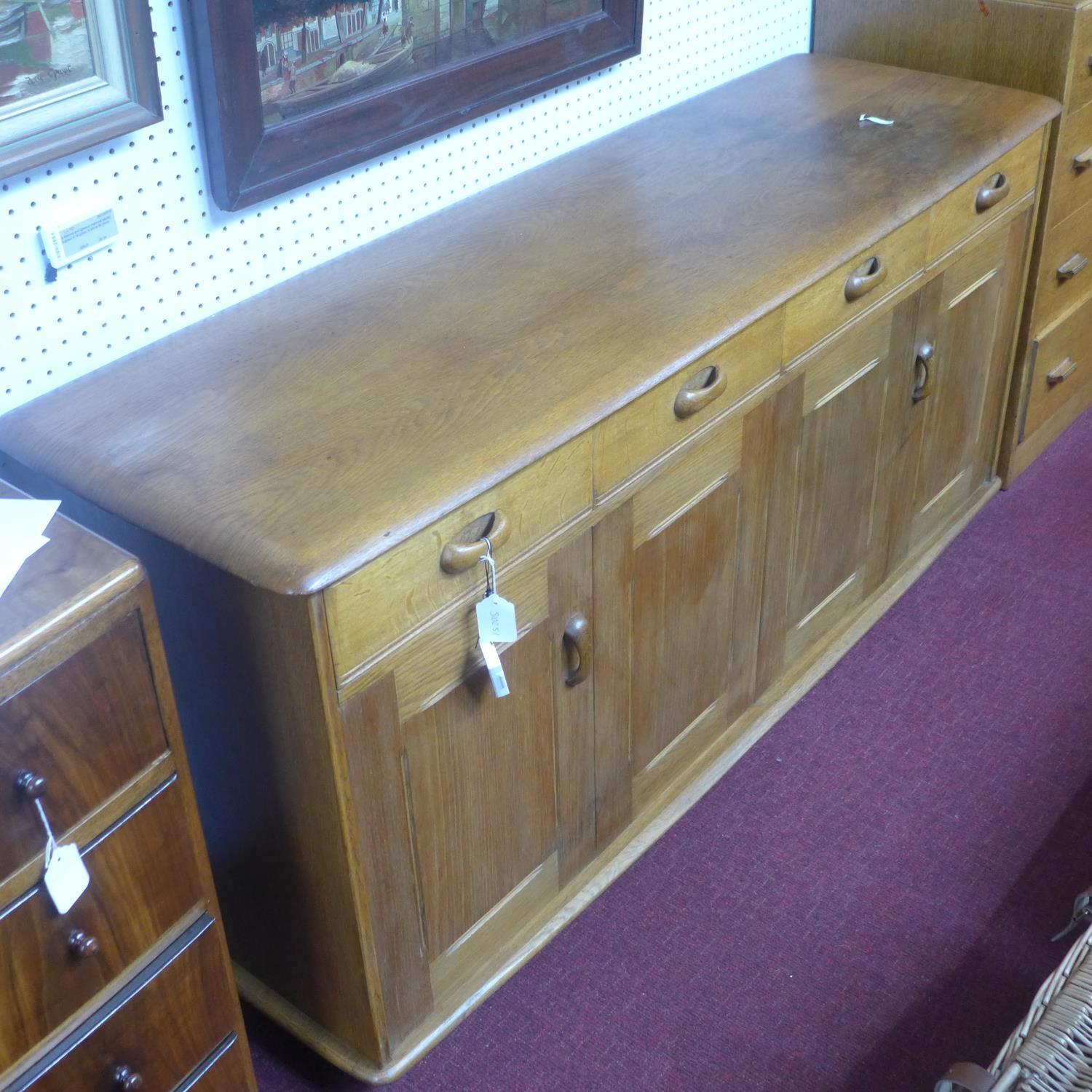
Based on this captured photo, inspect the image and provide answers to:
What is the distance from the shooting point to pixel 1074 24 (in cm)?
241

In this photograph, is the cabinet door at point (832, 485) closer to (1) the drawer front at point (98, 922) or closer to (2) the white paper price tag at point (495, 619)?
(2) the white paper price tag at point (495, 619)

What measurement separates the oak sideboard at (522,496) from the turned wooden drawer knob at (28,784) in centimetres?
28

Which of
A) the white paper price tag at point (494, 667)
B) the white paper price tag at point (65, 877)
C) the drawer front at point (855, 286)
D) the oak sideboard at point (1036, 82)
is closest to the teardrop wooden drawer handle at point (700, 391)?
the drawer front at point (855, 286)

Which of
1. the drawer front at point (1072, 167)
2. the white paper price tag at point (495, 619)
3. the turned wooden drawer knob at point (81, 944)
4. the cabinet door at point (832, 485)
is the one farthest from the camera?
the drawer front at point (1072, 167)

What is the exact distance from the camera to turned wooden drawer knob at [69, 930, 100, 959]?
126 centimetres

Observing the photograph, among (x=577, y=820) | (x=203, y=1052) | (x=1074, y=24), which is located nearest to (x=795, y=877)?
(x=577, y=820)

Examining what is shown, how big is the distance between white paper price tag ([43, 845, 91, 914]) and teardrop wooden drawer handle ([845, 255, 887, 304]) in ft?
4.45

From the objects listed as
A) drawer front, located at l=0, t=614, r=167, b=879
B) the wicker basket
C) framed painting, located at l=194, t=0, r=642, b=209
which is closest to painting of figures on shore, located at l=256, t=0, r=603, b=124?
framed painting, located at l=194, t=0, r=642, b=209

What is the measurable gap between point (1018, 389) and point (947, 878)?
46.8 inches

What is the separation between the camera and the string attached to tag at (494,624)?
4.89ft

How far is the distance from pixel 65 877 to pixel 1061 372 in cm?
245

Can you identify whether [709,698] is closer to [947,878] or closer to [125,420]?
[947,878]

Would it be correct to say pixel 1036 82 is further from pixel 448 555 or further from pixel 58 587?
pixel 58 587

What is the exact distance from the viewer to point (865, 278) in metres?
2.01
